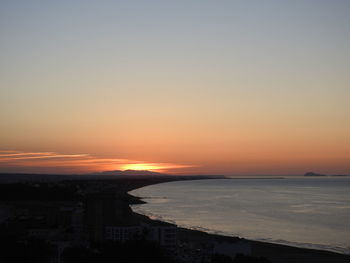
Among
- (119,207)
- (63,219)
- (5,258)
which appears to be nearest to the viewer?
(5,258)

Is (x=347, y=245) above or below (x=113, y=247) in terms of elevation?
below

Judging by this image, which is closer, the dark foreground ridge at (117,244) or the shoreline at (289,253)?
the dark foreground ridge at (117,244)

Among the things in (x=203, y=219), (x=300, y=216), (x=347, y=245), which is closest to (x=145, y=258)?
(x=347, y=245)

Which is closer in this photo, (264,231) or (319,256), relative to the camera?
(319,256)

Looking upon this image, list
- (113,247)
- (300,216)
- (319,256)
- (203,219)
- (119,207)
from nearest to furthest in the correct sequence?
(113,247)
(319,256)
(119,207)
(203,219)
(300,216)

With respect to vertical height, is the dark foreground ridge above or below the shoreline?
above

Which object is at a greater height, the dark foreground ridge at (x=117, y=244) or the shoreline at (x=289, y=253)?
the dark foreground ridge at (x=117, y=244)

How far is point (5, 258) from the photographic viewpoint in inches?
874

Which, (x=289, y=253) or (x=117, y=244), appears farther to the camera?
(x=289, y=253)

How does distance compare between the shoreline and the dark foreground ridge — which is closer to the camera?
the dark foreground ridge

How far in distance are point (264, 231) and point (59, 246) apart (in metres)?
26.1

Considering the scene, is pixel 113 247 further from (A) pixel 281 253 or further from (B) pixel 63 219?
(B) pixel 63 219

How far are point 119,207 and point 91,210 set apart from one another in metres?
5.60

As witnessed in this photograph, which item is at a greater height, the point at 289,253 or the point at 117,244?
the point at 117,244
